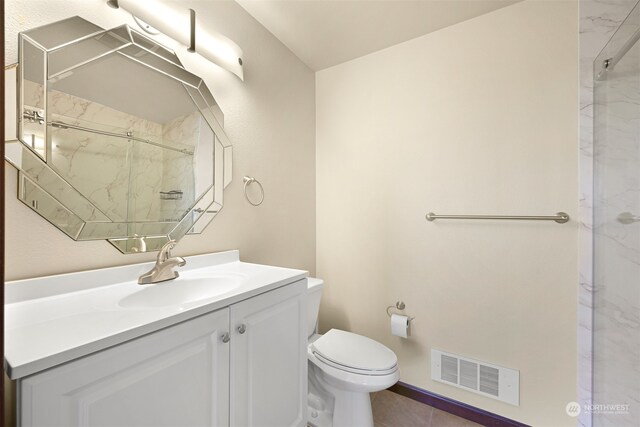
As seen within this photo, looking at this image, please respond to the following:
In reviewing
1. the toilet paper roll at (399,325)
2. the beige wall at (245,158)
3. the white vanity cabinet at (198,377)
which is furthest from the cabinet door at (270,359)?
the toilet paper roll at (399,325)

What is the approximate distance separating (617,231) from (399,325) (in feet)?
3.71

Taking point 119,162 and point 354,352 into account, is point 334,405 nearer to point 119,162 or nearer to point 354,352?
point 354,352

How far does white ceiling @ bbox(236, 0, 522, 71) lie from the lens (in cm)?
150

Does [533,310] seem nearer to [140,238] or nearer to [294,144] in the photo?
[294,144]

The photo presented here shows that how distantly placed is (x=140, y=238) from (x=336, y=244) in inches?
51.0

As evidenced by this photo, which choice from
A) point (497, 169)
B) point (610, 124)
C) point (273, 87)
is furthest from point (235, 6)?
point (610, 124)

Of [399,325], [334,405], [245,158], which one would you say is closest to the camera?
[334,405]

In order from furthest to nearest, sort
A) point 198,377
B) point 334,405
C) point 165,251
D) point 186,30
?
point 334,405 < point 186,30 < point 165,251 < point 198,377

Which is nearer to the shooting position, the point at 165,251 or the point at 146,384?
the point at 146,384

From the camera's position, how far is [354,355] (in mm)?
1414

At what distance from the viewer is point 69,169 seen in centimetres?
92

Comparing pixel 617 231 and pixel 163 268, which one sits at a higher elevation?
pixel 617 231

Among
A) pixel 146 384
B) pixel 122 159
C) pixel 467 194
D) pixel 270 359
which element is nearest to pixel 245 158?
pixel 122 159

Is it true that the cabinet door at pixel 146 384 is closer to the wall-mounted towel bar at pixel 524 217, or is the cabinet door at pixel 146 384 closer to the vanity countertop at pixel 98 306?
the vanity countertop at pixel 98 306
